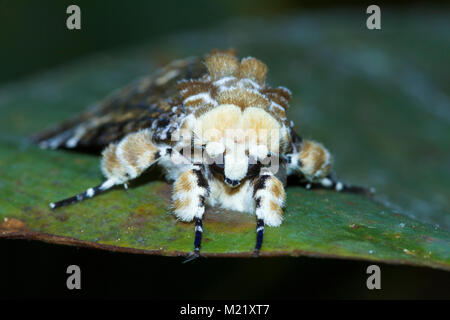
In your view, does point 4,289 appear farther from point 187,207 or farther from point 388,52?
point 388,52

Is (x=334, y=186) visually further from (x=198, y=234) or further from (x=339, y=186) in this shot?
(x=198, y=234)

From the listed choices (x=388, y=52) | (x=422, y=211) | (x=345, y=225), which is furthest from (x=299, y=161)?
(x=388, y=52)

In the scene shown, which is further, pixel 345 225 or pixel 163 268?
pixel 163 268

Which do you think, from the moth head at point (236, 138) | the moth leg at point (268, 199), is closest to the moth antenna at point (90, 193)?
the moth head at point (236, 138)

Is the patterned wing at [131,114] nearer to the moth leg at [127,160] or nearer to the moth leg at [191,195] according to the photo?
the moth leg at [127,160]

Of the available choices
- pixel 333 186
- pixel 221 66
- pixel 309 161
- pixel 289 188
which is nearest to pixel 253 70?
pixel 221 66
